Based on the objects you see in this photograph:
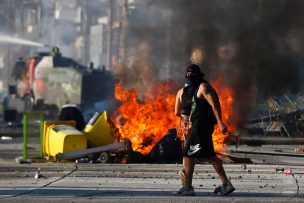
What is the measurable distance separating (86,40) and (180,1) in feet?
355

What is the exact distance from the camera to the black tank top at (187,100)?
1095 cm

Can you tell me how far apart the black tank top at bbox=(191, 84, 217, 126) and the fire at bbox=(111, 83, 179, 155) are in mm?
5631

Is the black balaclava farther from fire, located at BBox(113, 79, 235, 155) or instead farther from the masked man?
fire, located at BBox(113, 79, 235, 155)

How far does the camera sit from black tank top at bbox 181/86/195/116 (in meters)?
10.9

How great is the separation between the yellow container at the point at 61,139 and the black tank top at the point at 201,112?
5.87 metres

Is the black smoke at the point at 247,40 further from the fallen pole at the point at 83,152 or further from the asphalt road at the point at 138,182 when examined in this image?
the fallen pole at the point at 83,152

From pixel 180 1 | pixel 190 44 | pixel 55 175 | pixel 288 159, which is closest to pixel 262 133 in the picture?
pixel 190 44

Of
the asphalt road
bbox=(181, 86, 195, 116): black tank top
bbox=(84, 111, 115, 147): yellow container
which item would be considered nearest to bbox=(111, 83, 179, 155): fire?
bbox=(84, 111, 115, 147): yellow container

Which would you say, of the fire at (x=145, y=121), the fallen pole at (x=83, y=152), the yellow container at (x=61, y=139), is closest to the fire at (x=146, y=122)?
the fire at (x=145, y=121)

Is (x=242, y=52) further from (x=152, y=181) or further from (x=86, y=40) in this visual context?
(x=86, y=40)

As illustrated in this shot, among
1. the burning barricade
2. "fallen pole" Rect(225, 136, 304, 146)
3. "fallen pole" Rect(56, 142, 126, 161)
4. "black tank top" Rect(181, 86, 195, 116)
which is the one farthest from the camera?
"fallen pole" Rect(225, 136, 304, 146)

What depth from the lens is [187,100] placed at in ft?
36.0

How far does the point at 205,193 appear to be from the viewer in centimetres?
1109

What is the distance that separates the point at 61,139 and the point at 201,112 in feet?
20.1
